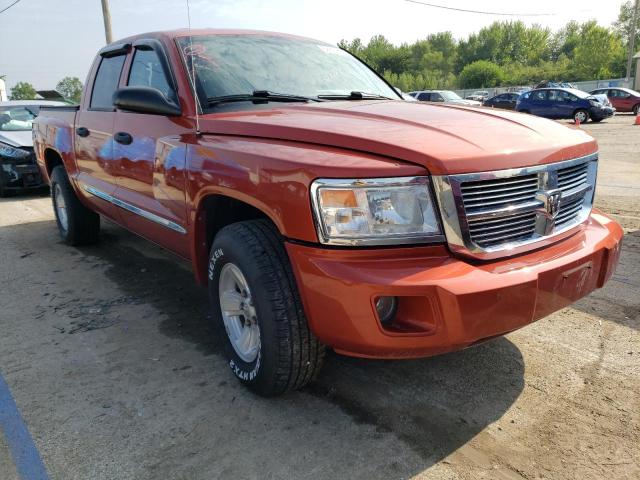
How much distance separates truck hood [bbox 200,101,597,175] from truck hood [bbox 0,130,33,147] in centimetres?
A: 684

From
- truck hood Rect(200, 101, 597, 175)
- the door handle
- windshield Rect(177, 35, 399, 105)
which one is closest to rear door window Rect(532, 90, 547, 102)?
windshield Rect(177, 35, 399, 105)

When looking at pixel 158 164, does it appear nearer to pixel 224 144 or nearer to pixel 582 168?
pixel 224 144

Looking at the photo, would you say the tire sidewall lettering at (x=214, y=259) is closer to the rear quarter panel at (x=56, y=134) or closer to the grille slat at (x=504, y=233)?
the grille slat at (x=504, y=233)

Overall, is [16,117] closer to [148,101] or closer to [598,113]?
[148,101]

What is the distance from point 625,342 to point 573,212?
1.02 meters

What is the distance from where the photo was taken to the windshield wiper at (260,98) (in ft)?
9.58

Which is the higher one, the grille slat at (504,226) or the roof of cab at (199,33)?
the roof of cab at (199,33)

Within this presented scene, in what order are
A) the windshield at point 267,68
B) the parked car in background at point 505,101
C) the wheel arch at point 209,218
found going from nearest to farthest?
the wheel arch at point 209,218
the windshield at point 267,68
the parked car in background at point 505,101

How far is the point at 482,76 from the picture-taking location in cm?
7812

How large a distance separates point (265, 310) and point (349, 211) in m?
0.58

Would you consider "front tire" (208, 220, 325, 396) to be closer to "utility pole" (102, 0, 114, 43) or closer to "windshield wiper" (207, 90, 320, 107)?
"windshield wiper" (207, 90, 320, 107)

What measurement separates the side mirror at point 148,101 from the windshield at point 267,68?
7.0 inches

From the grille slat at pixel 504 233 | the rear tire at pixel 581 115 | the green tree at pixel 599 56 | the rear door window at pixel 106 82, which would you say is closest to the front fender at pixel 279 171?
the grille slat at pixel 504 233

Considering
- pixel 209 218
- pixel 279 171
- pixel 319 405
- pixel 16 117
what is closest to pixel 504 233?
pixel 279 171
